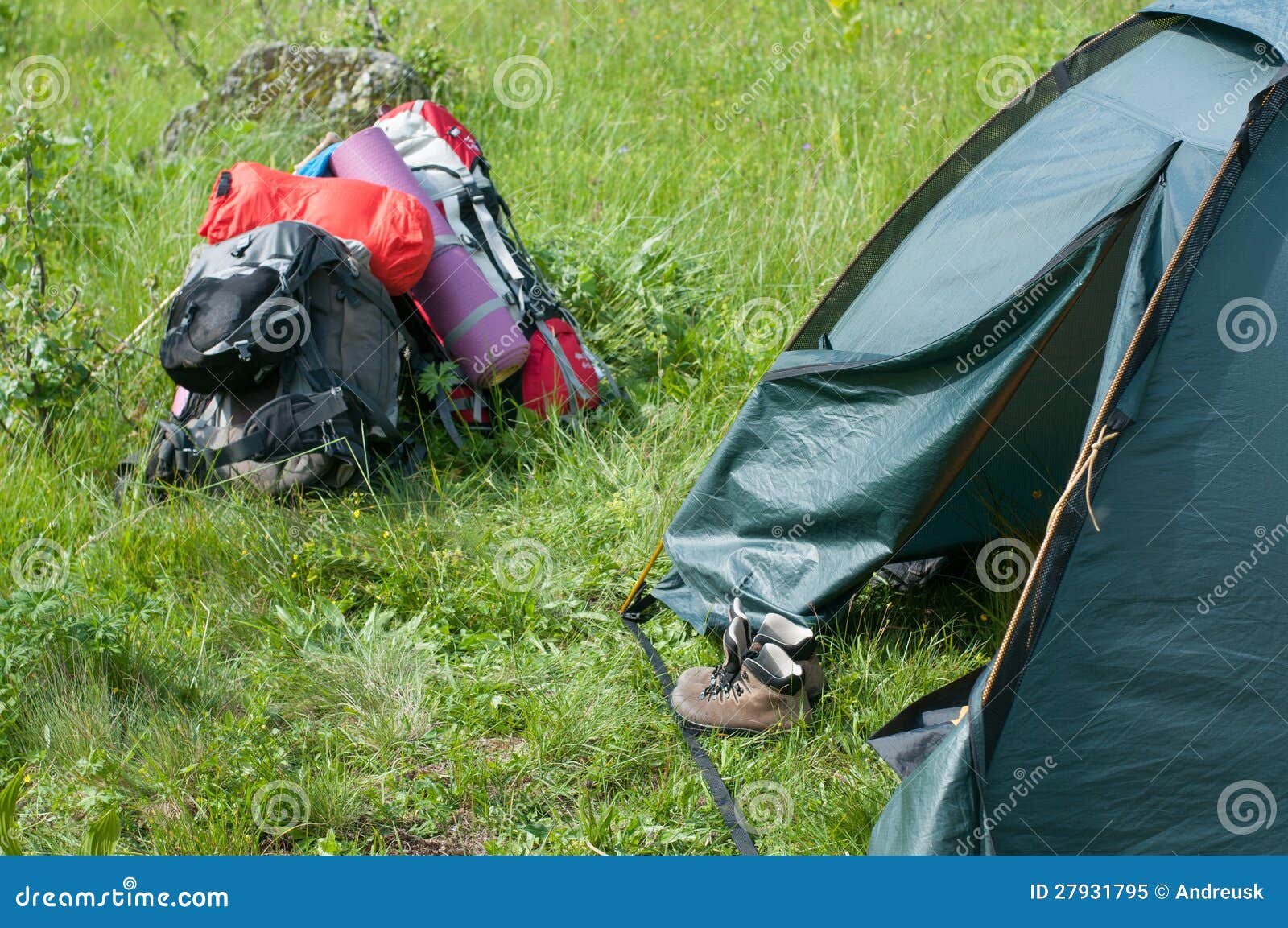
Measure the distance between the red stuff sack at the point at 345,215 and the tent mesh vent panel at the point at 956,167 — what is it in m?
1.38

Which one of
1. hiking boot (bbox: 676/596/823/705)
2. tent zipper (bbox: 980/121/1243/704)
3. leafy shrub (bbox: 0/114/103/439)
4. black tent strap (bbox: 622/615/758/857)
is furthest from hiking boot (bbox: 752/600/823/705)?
leafy shrub (bbox: 0/114/103/439)

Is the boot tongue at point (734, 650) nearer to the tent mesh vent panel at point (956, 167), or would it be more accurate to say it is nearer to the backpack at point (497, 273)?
the tent mesh vent panel at point (956, 167)

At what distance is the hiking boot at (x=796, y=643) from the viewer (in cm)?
266

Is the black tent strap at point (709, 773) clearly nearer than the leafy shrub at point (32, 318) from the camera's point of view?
Yes

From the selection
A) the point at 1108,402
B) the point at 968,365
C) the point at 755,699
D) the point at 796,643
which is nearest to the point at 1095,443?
the point at 1108,402

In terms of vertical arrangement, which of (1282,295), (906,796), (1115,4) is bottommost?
(906,796)

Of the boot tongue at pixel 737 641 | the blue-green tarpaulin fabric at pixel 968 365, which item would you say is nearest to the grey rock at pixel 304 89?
the blue-green tarpaulin fabric at pixel 968 365

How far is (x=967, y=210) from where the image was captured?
2.82 meters

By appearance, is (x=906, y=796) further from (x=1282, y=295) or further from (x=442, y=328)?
(x=442, y=328)

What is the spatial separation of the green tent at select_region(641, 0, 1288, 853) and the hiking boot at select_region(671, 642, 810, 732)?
0.61ft

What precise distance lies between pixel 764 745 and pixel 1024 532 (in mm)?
929

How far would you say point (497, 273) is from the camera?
4.05m

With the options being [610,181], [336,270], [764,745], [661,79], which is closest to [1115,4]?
[661,79]

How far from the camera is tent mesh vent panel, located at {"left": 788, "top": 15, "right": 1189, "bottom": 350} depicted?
2.75m
